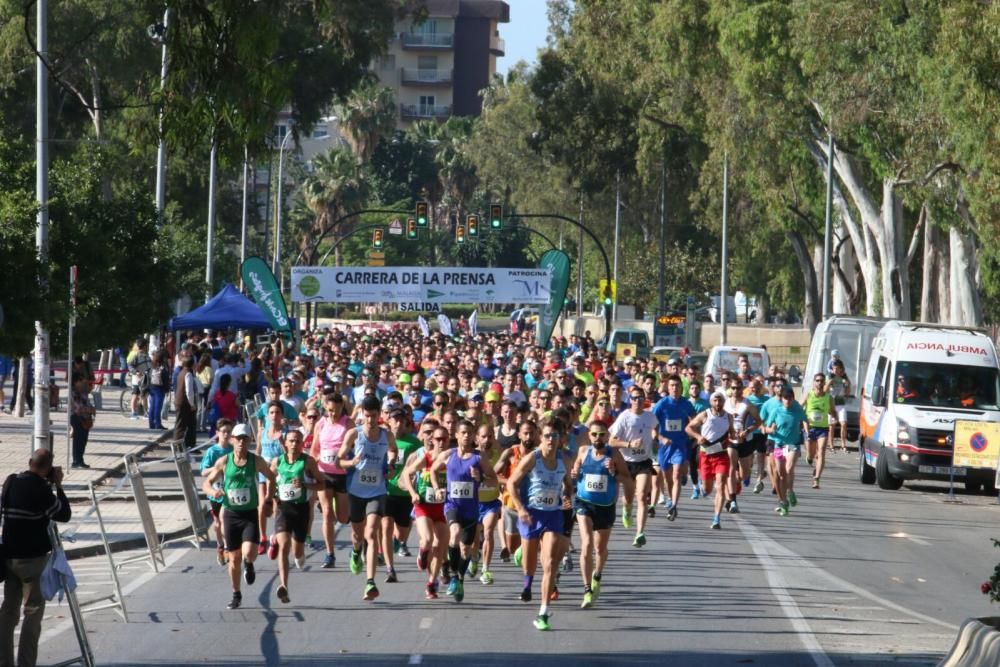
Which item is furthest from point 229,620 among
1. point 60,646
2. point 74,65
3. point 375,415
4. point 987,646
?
point 74,65

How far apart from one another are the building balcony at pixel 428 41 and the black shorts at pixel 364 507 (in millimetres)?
133989

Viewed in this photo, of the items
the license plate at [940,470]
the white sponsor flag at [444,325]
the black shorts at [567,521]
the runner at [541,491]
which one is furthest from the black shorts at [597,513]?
the white sponsor flag at [444,325]

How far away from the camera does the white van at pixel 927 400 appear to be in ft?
84.0

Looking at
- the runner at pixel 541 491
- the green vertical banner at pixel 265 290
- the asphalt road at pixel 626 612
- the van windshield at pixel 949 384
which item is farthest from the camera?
the green vertical banner at pixel 265 290

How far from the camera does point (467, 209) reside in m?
117

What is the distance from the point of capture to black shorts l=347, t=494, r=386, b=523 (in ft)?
48.7

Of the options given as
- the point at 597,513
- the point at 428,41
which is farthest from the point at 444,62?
the point at 597,513

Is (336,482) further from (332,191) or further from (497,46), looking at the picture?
(497,46)

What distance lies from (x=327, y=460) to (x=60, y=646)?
15.1ft

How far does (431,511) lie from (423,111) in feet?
443

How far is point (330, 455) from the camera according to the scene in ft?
53.8

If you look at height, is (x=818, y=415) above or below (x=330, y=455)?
below

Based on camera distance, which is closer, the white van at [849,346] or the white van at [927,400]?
the white van at [927,400]

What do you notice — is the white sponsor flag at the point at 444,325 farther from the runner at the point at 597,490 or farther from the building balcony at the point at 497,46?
the building balcony at the point at 497,46
